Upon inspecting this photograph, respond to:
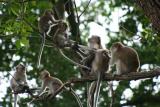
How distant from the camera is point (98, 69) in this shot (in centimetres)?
958

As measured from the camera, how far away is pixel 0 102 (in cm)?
2008

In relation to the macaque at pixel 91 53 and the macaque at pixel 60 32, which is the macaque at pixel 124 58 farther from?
the macaque at pixel 60 32

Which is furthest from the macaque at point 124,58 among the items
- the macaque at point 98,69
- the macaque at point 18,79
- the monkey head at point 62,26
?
the monkey head at point 62,26

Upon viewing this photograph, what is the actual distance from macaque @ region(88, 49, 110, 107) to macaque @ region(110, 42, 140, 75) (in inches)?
7.2

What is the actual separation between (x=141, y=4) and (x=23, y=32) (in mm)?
2470

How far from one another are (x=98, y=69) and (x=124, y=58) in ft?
2.25

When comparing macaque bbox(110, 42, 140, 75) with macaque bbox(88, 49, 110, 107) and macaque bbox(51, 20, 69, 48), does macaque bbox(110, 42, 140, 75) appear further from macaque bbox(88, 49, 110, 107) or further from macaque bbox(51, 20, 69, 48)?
macaque bbox(51, 20, 69, 48)

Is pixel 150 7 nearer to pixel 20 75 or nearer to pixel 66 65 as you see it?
pixel 20 75

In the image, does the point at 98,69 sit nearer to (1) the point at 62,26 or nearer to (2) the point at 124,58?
(2) the point at 124,58

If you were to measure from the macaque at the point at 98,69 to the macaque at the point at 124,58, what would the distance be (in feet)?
0.60

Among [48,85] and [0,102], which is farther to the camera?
[0,102]

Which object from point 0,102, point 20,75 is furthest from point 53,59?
point 20,75

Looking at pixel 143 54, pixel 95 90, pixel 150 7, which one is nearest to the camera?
pixel 150 7

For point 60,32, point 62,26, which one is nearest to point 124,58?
point 60,32
